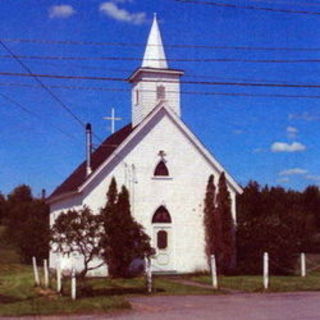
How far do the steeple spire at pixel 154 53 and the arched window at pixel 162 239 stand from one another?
864 centimetres

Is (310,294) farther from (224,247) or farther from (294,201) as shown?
(294,201)

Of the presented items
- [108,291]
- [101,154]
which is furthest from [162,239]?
[108,291]

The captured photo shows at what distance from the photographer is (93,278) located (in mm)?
29094

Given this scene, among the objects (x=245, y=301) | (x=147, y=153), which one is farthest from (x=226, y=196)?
(x=245, y=301)

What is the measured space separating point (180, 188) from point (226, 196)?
232 cm

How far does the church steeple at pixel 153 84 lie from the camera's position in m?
33.3

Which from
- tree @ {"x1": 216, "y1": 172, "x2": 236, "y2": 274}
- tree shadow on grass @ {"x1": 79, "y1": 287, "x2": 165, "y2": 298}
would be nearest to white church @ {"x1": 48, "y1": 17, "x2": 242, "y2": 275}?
tree @ {"x1": 216, "y1": 172, "x2": 236, "y2": 274}

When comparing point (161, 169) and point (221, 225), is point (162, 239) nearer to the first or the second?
point (221, 225)

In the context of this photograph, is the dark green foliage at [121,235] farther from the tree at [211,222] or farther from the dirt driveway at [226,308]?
the tree at [211,222]

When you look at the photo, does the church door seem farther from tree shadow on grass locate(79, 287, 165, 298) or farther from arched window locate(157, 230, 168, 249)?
tree shadow on grass locate(79, 287, 165, 298)

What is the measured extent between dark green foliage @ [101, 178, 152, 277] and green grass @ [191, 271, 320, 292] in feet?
11.2

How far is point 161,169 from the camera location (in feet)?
105

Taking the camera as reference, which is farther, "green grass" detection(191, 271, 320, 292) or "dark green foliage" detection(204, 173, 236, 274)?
"dark green foliage" detection(204, 173, 236, 274)

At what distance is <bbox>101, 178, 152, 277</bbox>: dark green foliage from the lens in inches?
894
